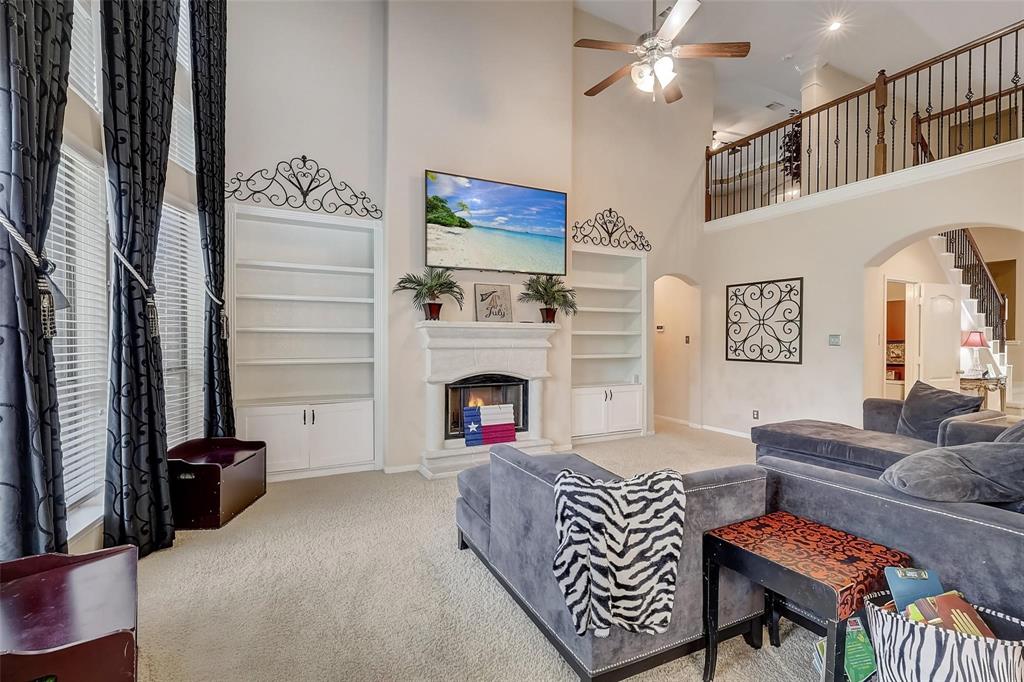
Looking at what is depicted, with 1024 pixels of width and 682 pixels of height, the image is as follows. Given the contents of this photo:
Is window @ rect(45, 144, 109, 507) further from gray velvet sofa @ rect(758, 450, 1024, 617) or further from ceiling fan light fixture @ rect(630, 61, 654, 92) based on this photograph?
ceiling fan light fixture @ rect(630, 61, 654, 92)

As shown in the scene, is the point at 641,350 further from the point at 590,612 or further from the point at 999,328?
the point at 999,328

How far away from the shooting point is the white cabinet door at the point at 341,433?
4199 mm

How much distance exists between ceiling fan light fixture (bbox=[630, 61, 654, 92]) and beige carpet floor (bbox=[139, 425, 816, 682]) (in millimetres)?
3644

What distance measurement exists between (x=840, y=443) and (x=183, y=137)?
5.61 metres

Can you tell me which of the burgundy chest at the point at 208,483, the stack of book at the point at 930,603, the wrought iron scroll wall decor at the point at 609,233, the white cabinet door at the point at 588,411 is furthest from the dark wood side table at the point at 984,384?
the burgundy chest at the point at 208,483

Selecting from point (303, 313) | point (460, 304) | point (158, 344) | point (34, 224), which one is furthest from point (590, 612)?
point (303, 313)

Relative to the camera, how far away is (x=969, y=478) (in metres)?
1.64

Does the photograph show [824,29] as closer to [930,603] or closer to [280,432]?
[930,603]

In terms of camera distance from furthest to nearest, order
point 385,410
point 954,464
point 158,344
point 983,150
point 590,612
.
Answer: point 385,410
point 983,150
point 158,344
point 954,464
point 590,612

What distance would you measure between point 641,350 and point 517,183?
2666 mm

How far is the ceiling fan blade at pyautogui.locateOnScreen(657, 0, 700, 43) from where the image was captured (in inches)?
120

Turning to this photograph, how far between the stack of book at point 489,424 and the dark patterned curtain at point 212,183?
2073 millimetres

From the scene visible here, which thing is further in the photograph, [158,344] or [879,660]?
[158,344]

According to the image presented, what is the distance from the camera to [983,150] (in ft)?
13.0
